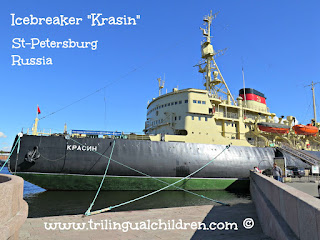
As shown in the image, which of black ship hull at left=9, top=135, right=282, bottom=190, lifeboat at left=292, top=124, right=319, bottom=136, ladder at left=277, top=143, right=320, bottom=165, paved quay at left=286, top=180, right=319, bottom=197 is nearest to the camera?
paved quay at left=286, top=180, right=319, bottom=197

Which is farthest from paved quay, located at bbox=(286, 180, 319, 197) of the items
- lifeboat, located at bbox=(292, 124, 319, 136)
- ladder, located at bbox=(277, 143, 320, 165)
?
lifeboat, located at bbox=(292, 124, 319, 136)

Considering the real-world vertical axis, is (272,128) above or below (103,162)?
above

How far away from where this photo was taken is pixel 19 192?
10.7 feet

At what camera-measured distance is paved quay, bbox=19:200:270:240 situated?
5.70 m

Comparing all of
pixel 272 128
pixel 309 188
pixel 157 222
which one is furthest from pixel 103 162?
pixel 272 128

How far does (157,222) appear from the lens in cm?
715

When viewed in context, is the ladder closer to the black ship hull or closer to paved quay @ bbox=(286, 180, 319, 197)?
the black ship hull

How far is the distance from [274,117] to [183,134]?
14923 millimetres

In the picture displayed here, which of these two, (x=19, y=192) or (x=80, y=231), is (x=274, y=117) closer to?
(x=80, y=231)

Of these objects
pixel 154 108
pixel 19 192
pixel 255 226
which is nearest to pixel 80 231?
pixel 19 192

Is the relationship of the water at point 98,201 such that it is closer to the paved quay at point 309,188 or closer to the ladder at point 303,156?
the paved quay at point 309,188

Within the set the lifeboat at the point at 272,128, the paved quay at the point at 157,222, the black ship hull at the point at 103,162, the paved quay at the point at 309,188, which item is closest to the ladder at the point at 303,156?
the lifeboat at the point at 272,128

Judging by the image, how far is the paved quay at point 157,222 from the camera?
5.70 metres

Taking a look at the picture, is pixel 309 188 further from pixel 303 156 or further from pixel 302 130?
pixel 302 130
